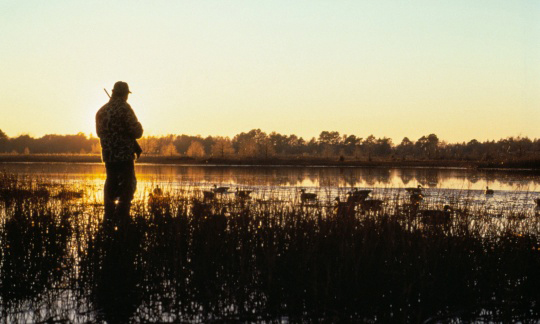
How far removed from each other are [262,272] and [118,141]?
12.2 ft

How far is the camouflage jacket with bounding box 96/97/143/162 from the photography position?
9.10 metres

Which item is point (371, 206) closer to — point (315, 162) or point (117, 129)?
point (117, 129)

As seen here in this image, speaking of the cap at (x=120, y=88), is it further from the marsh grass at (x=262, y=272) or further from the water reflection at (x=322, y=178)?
the water reflection at (x=322, y=178)

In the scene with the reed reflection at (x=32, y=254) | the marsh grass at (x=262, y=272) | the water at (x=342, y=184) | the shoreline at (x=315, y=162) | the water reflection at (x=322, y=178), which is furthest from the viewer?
the shoreline at (x=315, y=162)

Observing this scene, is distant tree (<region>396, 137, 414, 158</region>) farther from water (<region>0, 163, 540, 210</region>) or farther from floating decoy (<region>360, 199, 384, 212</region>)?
floating decoy (<region>360, 199, 384, 212</region>)

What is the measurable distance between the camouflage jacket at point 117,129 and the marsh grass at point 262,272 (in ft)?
4.07

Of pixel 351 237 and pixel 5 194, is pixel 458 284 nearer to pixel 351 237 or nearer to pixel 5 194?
pixel 351 237

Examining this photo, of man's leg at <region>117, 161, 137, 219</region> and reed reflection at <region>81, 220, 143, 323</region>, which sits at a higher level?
man's leg at <region>117, 161, 137, 219</region>

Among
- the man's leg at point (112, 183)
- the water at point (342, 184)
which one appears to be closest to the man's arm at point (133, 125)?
the man's leg at point (112, 183)

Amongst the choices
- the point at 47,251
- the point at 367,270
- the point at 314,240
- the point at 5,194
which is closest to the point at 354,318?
the point at 367,270

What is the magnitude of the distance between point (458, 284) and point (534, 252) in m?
1.48

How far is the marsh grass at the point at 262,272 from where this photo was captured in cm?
623

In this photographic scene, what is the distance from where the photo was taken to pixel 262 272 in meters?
6.68

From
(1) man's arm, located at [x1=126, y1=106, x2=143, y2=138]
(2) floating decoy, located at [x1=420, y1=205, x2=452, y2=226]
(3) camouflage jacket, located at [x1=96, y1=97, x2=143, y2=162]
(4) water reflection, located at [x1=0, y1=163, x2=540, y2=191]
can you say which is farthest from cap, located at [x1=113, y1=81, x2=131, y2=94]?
(4) water reflection, located at [x1=0, y1=163, x2=540, y2=191]
